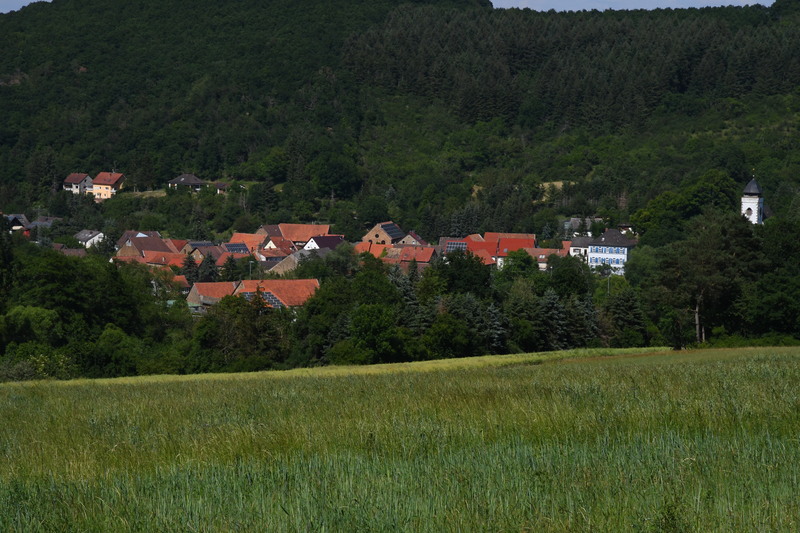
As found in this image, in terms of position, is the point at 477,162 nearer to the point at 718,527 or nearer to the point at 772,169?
the point at 772,169

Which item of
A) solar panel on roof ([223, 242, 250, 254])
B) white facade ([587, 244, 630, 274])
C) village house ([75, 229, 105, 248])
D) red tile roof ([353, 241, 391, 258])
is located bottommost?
white facade ([587, 244, 630, 274])

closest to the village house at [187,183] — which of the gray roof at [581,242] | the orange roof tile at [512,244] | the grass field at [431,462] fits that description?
the orange roof tile at [512,244]

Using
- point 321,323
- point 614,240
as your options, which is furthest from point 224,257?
point 321,323

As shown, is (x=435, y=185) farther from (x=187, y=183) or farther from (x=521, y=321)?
(x=521, y=321)

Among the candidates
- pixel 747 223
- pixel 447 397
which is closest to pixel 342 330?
pixel 747 223

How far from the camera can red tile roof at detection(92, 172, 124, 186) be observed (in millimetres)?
158625

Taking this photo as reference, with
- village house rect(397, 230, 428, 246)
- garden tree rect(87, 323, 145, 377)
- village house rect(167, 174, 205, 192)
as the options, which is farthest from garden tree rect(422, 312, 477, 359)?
village house rect(167, 174, 205, 192)

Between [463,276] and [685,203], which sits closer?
[463,276]

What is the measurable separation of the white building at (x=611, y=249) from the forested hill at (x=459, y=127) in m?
15.5

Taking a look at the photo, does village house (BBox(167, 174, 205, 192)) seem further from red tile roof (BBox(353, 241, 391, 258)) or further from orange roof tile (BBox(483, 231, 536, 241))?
orange roof tile (BBox(483, 231, 536, 241))

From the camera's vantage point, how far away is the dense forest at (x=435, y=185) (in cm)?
5109

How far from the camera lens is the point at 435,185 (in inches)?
5738

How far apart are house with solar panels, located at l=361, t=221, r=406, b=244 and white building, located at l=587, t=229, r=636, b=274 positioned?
1070 inches

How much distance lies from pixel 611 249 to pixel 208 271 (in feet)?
158
